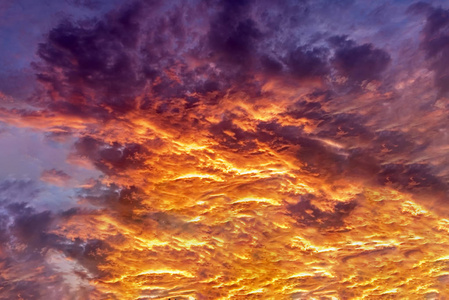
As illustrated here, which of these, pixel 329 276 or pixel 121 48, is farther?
pixel 329 276

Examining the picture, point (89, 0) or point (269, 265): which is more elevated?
point (89, 0)

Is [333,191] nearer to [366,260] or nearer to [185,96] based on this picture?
[366,260]

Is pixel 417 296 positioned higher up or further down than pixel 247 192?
further down

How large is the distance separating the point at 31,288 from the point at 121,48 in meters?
9.21

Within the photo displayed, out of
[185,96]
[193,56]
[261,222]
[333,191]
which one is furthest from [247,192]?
[193,56]

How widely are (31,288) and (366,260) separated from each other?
10.6 m

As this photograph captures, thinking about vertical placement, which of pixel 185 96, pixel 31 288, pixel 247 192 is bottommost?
pixel 31 288

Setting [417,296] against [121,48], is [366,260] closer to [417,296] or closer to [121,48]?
[417,296]

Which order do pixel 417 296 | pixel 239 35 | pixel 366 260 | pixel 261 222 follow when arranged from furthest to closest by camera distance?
pixel 417 296 < pixel 366 260 < pixel 261 222 < pixel 239 35

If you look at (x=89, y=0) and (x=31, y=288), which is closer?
(x=89, y=0)

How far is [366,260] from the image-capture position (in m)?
10.6

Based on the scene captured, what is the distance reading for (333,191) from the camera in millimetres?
8406

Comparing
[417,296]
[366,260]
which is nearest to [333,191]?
[366,260]

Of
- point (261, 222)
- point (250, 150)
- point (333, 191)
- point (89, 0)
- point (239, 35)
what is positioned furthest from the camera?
point (261, 222)
